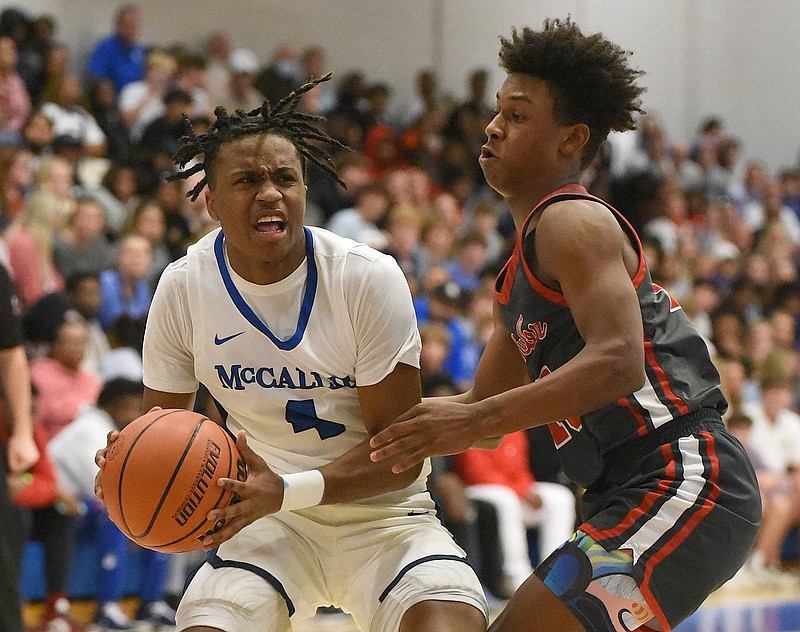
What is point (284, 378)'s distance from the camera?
3.61 m

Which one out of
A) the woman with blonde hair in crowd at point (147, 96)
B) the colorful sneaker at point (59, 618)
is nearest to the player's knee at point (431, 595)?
the colorful sneaker at point (59, 618)

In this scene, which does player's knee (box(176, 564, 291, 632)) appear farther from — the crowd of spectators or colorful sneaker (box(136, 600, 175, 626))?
colorful sneaker (box(136, 600, 175, 626))

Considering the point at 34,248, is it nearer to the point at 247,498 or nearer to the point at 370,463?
the point at 370,463

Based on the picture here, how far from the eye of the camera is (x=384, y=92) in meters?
13.9

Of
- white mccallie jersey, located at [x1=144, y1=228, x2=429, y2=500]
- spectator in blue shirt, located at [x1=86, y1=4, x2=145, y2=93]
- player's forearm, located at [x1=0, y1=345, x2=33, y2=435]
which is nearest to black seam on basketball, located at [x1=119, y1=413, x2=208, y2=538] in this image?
white mccallie jersey, located at [x1=144, y1=228, x2=429, y2=500]

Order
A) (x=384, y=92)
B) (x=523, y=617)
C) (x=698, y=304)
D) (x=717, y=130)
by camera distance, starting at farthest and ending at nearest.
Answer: (x=717, y=130)
(x=384, y=92)
(x=698, y=304)
(x=523, y=617)

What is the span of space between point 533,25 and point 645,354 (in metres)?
13.8

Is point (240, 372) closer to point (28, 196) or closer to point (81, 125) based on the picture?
point (28, 196)

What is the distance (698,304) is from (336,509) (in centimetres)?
858

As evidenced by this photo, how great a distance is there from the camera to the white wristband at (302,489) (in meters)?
3.39

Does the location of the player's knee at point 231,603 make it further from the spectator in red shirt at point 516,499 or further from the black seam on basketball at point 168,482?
the spectator in red shirt at point 516,499

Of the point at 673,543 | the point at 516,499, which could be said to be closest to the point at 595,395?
the point at 673,543

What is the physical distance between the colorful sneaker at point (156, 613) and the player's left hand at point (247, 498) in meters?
4.05

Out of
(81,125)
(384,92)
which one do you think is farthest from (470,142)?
(81,125)
